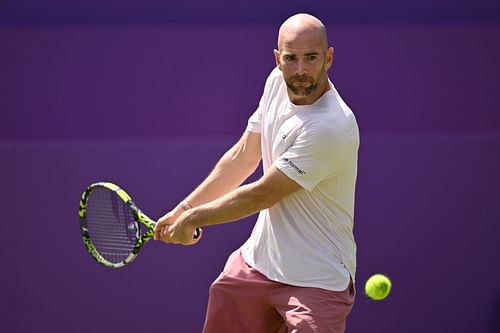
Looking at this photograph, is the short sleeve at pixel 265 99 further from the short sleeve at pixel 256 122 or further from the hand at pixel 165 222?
the hand at pixel 165 222

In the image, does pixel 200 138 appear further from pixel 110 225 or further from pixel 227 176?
pixel 227 176

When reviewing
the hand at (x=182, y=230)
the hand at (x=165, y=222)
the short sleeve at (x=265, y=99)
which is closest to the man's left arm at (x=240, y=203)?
the hand at (x=182, y=230)

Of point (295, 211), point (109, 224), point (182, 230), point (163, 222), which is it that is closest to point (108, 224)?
point (109, 224)

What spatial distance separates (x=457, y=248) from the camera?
231 inches

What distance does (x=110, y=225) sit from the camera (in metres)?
4.81

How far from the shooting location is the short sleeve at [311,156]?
3.88m

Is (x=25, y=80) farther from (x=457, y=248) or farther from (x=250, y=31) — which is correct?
(x=457, y=248)

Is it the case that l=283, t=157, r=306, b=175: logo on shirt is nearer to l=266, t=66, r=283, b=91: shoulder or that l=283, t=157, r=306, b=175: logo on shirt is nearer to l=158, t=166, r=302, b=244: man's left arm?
l=158, t=166, r=302, b=244: man's left arm

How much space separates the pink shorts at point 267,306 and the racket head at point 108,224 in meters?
0.48

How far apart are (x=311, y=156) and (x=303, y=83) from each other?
0.27 metres

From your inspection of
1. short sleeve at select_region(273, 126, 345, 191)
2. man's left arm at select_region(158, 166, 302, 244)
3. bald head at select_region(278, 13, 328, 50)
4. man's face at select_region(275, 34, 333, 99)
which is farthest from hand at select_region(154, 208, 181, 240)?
bald head at select_region(278, 13, 328, 50)

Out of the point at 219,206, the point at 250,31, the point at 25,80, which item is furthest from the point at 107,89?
the point at 219,206

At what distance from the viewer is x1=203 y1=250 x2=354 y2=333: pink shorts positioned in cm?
398

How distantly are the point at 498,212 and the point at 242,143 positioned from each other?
6.67 ft
